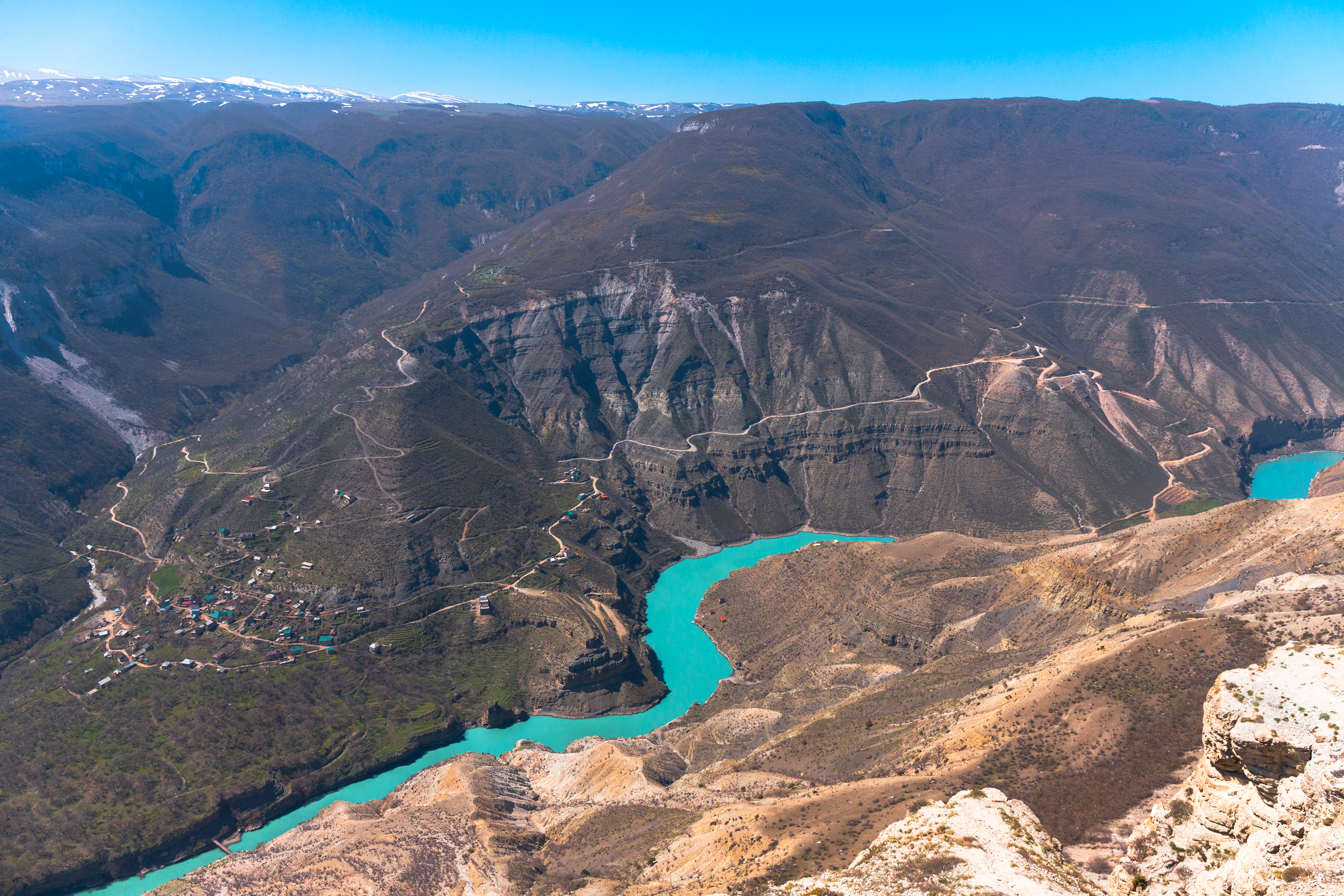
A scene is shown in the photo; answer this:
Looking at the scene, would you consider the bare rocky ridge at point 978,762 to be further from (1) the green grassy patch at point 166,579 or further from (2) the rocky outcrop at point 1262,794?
(1) the green grassy patch at point 166,579

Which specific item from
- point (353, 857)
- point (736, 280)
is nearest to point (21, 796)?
point (353, 857)

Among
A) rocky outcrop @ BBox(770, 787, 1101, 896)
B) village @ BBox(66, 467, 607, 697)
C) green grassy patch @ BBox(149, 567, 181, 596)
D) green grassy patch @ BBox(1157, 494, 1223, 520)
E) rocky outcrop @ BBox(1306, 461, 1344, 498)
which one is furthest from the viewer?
rocky outcrop @ BBox(1306, 461, 1344, 498)

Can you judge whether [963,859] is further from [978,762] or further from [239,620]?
[239,620]

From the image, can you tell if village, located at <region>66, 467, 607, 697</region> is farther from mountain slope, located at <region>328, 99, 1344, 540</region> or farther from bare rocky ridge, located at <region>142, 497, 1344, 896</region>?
mountain slope, located at <region>328, 99, 1344, 540</region>

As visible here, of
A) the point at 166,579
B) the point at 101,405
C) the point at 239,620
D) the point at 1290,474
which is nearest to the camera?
the point at 239,620

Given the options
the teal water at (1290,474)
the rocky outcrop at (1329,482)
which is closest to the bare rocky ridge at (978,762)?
the rocky outcrop at (1329,482)

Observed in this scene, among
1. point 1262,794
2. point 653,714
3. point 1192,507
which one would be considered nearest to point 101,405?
point 653,714

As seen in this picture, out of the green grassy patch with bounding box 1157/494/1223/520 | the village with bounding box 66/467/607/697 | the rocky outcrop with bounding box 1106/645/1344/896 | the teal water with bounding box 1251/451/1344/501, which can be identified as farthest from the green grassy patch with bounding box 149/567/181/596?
the teal water with bounding box 1251/451/1344/501
